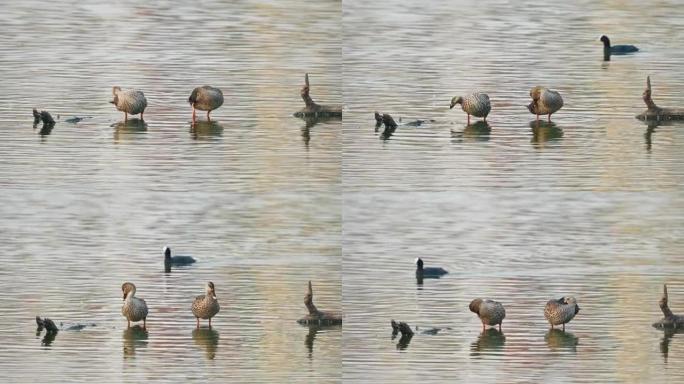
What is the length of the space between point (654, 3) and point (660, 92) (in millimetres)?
431

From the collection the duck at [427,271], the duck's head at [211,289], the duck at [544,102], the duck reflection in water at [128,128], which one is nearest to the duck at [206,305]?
the duck's head at [211,289]

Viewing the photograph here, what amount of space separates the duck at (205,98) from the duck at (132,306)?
0.88 m

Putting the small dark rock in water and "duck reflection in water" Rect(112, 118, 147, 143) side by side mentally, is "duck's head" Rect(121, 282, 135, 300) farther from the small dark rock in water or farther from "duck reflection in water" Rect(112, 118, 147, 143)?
"duck reflection in water" Rect(112, 118, 147, 143)

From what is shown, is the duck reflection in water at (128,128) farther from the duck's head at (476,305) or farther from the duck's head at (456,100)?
the duck's head at (476,305)

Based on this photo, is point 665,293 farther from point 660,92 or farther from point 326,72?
point 326,72

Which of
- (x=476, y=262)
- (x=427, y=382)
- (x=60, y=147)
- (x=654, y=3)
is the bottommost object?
(x=427, y=382)

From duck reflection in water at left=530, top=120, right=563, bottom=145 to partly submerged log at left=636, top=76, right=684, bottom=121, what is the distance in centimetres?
37

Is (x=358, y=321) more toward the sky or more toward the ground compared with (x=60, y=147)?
more toward the ground

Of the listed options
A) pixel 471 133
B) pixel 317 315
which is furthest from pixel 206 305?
pixel 471 133

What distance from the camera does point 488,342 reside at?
7746 millimetres

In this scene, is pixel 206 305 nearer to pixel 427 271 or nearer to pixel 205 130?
pixel 205 130

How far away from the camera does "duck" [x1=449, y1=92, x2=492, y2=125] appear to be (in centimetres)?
786

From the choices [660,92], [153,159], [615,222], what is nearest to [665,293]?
[615,222]

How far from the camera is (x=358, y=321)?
7.80 meters
